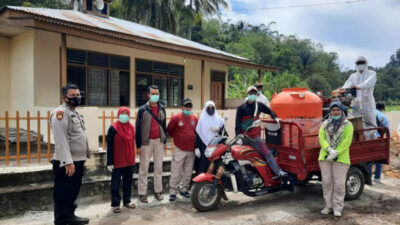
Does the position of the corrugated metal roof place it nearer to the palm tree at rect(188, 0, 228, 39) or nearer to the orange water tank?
the orange water tank

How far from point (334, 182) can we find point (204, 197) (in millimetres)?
2017

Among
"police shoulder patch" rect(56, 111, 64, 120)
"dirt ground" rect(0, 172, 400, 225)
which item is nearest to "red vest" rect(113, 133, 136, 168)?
"dirt ground" rect(0, 172, 400, 225)

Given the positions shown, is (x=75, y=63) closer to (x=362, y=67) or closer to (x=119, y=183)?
(x=119, y=183)

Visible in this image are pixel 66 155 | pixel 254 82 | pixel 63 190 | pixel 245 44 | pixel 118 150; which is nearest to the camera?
pixel 66 155

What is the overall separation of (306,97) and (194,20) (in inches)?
776

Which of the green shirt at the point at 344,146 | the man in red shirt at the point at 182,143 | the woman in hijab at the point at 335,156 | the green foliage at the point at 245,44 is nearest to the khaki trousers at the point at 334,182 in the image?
the woman in hijab at the point at 335,156

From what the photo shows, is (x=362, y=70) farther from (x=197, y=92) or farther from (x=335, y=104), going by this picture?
(x=197, y=92)

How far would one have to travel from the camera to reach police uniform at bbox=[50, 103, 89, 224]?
3693 millimetres

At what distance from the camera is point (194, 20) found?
957 inches

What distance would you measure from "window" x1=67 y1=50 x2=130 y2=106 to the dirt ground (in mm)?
5083

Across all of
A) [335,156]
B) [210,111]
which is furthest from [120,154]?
[335,156]

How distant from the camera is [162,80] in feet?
39.0

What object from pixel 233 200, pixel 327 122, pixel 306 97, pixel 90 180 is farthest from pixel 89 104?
pixel 327 122

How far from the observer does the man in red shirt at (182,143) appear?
543cm
